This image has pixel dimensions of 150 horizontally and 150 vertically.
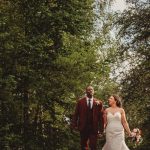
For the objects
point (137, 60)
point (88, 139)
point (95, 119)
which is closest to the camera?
point (95, 119)

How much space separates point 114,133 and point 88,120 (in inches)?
40.2

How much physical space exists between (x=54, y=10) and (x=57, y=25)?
86 centimetres

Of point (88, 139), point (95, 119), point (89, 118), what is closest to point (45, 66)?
point (88, 139)

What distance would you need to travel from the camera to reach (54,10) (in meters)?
28.1

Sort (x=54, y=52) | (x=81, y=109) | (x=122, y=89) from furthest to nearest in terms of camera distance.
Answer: (x=122, y=89)
(x=54, y=52)
(x=81, y=109)

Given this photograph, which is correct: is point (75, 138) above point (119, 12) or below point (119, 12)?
below

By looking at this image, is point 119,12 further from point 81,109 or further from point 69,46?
point 81,109

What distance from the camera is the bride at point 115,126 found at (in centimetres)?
1339

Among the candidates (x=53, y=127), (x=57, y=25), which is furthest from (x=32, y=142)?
(x=57, y=25)

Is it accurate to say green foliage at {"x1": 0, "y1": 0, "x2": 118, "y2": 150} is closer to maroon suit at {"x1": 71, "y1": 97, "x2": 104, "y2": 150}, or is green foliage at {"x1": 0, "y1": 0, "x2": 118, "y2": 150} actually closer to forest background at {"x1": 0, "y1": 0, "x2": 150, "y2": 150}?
forest background at {"x1": 0, "y1": 0, "x2": 150, "y2": 150}

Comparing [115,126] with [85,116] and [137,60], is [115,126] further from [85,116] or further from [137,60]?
[137,60]

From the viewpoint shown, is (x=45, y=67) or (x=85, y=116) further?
(x=45, y=67)

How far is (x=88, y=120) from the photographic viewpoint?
14273 mm

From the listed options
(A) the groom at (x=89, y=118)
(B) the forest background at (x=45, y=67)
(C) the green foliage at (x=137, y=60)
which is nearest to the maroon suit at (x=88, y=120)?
(A) the groom at (x=89, y=118)
